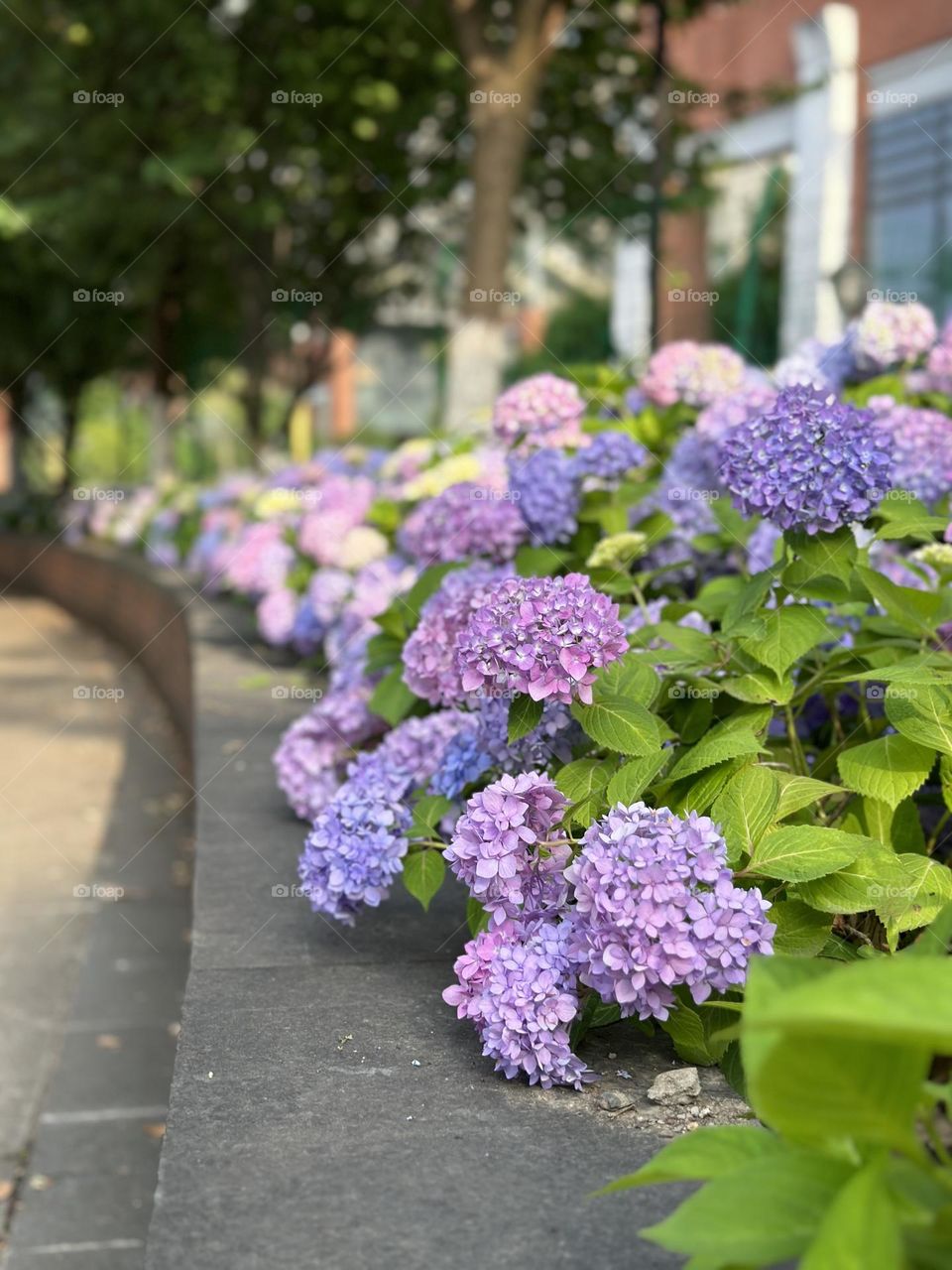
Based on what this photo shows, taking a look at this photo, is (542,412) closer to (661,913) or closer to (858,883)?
(858,883)

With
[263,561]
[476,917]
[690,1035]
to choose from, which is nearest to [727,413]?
[476,917]

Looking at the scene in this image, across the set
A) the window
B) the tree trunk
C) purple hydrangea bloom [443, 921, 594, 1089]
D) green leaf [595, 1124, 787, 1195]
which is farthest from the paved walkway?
the window

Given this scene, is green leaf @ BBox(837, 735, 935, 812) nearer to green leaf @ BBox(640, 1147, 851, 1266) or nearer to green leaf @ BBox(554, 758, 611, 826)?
green leaf @ BBox(554, 758, 611, 826)

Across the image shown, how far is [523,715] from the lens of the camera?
216 centimetres

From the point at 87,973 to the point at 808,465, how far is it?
9.41 ft

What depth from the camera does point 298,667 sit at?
5.25m

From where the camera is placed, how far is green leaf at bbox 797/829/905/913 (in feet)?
6.40

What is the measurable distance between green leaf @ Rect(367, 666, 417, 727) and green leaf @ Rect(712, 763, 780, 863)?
108cm

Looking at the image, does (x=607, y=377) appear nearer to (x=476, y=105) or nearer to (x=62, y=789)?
(x=62, y=789)

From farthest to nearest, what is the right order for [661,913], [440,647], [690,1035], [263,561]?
[263,561], [440,647], [690,1035], [661,913]

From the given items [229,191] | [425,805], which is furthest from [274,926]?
[229,191]

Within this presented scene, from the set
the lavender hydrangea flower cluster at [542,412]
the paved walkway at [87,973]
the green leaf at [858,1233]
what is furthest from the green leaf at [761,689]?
the lavender hydrangea flower cluster at [542,412]

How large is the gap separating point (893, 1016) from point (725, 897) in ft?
2.59

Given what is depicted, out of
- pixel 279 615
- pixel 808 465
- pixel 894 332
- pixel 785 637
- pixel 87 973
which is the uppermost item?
pixel 894 332
